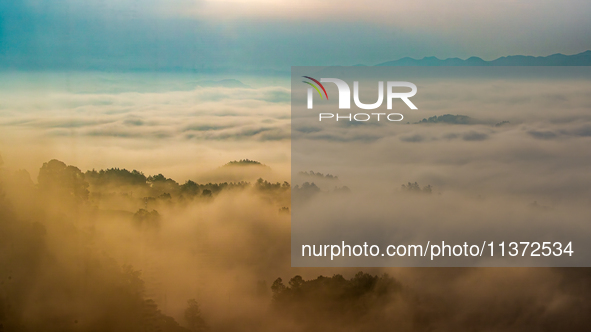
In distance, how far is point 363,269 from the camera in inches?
299

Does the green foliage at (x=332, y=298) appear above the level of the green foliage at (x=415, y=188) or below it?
below

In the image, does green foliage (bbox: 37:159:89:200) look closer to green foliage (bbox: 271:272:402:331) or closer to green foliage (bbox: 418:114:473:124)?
green foliage (bbox: 271:272:402:331)

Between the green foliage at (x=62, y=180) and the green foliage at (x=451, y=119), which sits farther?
the green foliage at (x=451, y=119)

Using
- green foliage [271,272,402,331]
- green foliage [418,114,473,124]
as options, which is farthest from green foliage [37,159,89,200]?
green foliage [418,114,473,124]

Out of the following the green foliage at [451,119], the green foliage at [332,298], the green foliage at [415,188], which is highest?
the green foliage at [451,119]

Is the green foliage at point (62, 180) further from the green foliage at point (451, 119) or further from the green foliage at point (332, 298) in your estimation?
the green foliage at point (451, 119)

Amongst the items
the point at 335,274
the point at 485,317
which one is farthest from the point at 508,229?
the point at 335,274

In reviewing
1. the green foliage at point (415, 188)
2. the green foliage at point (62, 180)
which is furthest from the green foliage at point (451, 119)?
the green foliage at point (62, 180)

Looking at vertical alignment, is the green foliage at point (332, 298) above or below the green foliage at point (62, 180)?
below

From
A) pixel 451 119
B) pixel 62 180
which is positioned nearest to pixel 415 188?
pixel 451 119

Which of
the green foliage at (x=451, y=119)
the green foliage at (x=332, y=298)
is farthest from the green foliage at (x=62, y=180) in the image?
the green foliage at (x=451, y=119)

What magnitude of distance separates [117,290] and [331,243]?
4786 millimetres

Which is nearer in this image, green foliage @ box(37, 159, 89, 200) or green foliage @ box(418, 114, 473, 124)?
green foliage @ box(37, 159, 89, 200)

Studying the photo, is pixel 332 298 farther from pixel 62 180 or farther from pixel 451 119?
pixel 62 180
